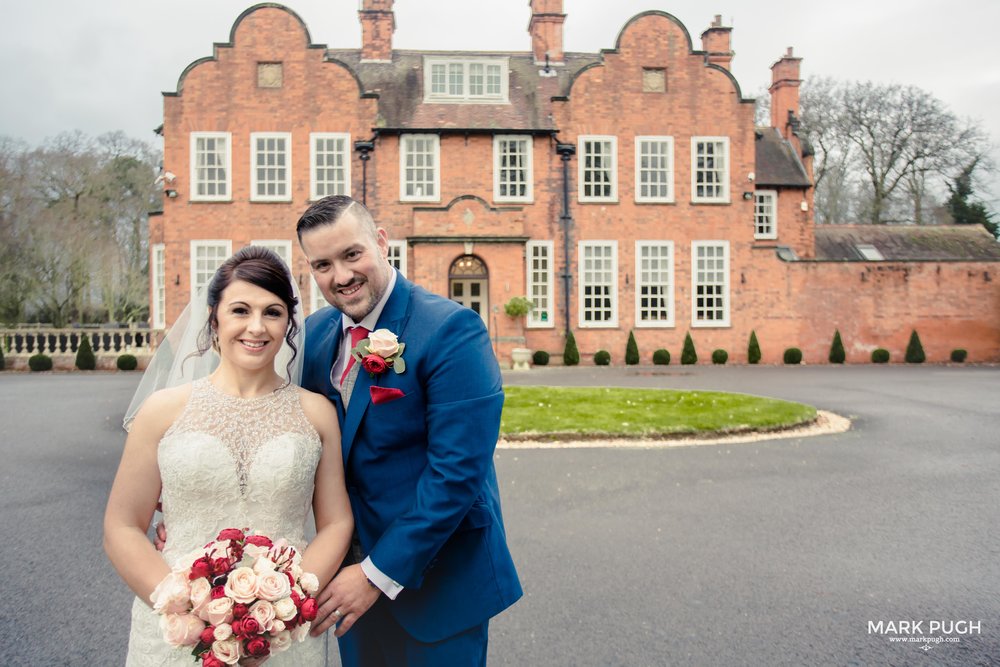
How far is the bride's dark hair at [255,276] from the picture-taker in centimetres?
234

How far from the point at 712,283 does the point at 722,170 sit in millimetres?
4135

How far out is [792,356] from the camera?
2422 centimetres

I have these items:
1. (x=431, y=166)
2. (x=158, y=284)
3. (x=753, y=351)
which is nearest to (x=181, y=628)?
(x=431, y=166)

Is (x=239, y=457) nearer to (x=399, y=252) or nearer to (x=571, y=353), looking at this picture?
(x=571, y=353)

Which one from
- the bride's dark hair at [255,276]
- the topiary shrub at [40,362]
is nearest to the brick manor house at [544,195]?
the topiary shrub at [40,362]

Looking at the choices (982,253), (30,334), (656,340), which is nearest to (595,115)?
(656,340)

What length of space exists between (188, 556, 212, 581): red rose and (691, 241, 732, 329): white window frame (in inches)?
933

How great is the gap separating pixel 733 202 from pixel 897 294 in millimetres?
7013

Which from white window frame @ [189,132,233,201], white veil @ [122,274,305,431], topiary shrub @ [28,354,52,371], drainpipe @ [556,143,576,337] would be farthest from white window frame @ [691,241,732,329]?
white veil @ [122,274,305,431]

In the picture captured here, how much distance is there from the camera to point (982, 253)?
100 ft

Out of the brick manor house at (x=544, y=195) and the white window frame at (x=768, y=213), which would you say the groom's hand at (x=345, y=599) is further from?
the white window frame at (x=768, y=213)

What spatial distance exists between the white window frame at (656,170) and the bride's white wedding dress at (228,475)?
23225 mm

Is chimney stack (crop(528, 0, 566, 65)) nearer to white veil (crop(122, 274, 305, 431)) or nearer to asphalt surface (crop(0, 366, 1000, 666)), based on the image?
asphalt surface (crop(0, 366, 1000, 666))

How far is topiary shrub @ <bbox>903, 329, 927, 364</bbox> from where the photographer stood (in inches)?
967
